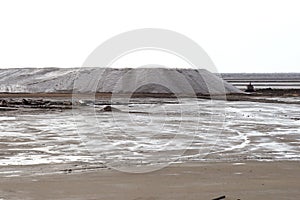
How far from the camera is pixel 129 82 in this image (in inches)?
2120

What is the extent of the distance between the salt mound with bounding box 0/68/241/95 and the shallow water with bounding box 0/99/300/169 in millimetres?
26635

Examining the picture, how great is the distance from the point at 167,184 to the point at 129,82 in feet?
147

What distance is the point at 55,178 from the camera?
939cm

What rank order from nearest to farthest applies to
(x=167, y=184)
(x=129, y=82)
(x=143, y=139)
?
(x=167, y=184) < (x=143, y=139) < (x=129, y=82)

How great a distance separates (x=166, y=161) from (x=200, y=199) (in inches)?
150

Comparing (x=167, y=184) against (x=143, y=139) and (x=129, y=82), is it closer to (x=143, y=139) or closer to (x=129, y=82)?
(x=143, y=139)

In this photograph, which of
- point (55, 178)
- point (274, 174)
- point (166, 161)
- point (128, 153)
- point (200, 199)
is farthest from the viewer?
point (128, 153)

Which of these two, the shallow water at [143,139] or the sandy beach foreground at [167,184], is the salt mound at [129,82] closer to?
the shallow water at [143,139]

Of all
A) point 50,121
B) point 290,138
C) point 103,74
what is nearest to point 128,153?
point 290,138

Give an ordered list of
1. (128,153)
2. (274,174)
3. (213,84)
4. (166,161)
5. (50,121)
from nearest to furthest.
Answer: (274,174) < (166,161) < (128,153) < (50,121) < (213,84)

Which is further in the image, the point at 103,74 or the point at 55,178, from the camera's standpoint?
the point at 103,74

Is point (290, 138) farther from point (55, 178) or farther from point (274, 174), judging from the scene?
point (55, 178)

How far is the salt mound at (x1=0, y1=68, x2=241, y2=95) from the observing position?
171ft

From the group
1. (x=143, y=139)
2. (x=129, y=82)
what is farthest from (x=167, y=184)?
(x=129, y=82)
